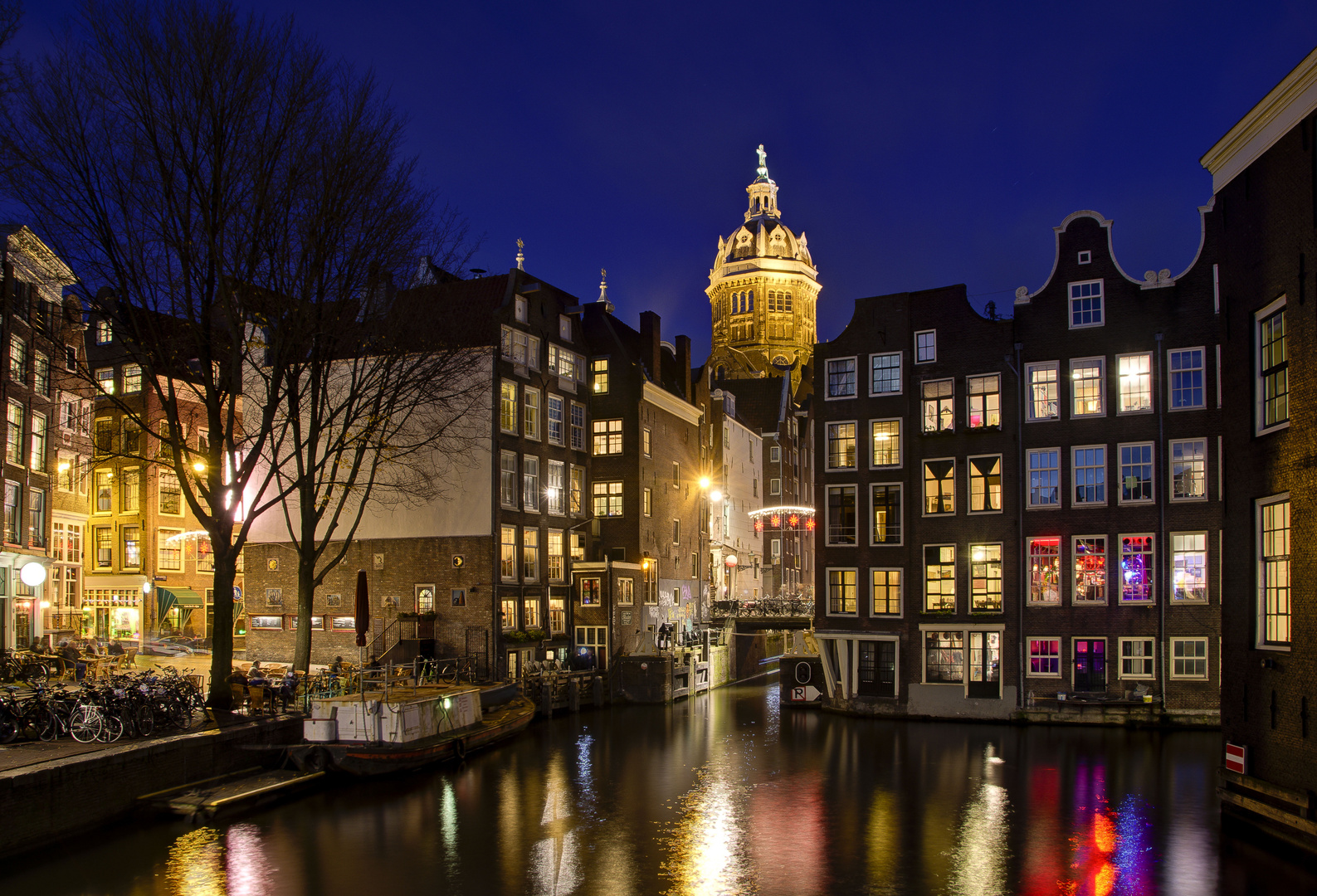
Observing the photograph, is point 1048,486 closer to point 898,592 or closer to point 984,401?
point 984,401

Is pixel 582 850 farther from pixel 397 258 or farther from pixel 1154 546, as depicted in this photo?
pixel 1154 546

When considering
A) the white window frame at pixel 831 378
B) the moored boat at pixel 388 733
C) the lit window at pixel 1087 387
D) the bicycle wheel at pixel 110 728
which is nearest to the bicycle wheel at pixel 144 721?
the bicycle wheel at pixel 110 728

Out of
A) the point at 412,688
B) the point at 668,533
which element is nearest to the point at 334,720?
the point at 412,688

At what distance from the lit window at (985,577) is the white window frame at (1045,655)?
176 cm

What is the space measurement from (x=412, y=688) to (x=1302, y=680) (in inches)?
1013

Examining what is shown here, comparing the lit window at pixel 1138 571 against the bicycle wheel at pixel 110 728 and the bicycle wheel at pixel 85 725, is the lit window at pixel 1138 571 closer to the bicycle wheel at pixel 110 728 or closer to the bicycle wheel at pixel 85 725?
the bicycle wheel at pixel 110 728

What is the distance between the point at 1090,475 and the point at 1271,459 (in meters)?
21.2

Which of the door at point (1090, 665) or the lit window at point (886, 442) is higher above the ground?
the lit window at point (886, 442)

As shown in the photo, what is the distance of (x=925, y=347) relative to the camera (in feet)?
150

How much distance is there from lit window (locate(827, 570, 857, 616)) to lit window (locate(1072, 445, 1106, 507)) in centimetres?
964

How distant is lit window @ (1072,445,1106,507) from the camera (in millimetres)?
42312

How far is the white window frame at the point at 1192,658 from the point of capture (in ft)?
132

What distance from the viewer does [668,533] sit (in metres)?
61.6

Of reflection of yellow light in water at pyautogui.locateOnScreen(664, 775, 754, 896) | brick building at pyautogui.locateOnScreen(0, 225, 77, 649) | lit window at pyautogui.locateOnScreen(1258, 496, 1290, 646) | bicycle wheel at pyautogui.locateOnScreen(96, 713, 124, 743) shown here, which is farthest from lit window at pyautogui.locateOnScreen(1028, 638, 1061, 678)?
brick building at pyautogui.locateOnScreen(0, 225, 77, 649)
